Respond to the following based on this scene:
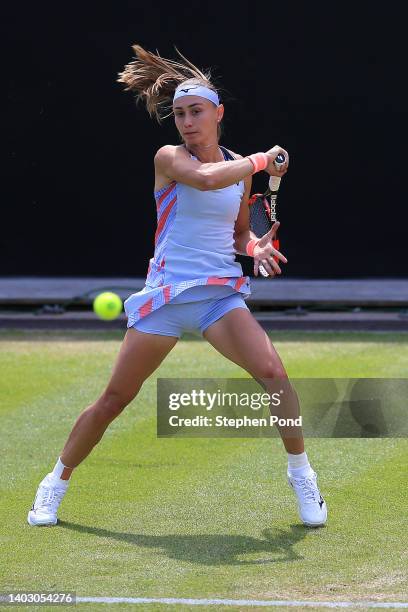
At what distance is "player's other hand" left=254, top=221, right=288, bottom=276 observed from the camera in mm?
5520

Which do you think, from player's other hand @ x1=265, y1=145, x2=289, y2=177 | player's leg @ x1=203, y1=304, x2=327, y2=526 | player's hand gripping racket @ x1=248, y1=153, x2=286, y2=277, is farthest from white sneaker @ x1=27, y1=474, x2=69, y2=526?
player's other hand @ x1=265, y1=145, x2=289, y2=177

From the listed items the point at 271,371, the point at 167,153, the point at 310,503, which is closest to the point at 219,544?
the point at 310,503

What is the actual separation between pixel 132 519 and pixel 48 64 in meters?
7.74

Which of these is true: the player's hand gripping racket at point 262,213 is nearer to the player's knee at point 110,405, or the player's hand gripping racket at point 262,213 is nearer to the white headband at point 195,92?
the white headband at point 195,92

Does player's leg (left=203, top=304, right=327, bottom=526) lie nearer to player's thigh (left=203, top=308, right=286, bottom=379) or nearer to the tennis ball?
player's thigh (left=203, top=308, right=286, bottom=379)

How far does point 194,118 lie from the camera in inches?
221

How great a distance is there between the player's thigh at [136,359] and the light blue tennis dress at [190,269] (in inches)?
1.5

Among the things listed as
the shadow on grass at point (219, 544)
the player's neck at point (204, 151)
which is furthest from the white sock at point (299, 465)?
the player's neck at point (204, 151)

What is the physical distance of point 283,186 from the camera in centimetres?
1252

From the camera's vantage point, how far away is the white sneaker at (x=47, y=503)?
5.71 m

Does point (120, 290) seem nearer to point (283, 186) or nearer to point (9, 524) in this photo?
point (283, 186)

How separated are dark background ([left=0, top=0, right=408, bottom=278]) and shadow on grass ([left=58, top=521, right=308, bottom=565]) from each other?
7116 mm

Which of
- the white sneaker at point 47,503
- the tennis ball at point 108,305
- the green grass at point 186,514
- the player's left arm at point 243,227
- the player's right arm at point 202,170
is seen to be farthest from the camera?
the tennis ball at point 108,305

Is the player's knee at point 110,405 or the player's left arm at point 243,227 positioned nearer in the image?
the player's knee at point 110,405
